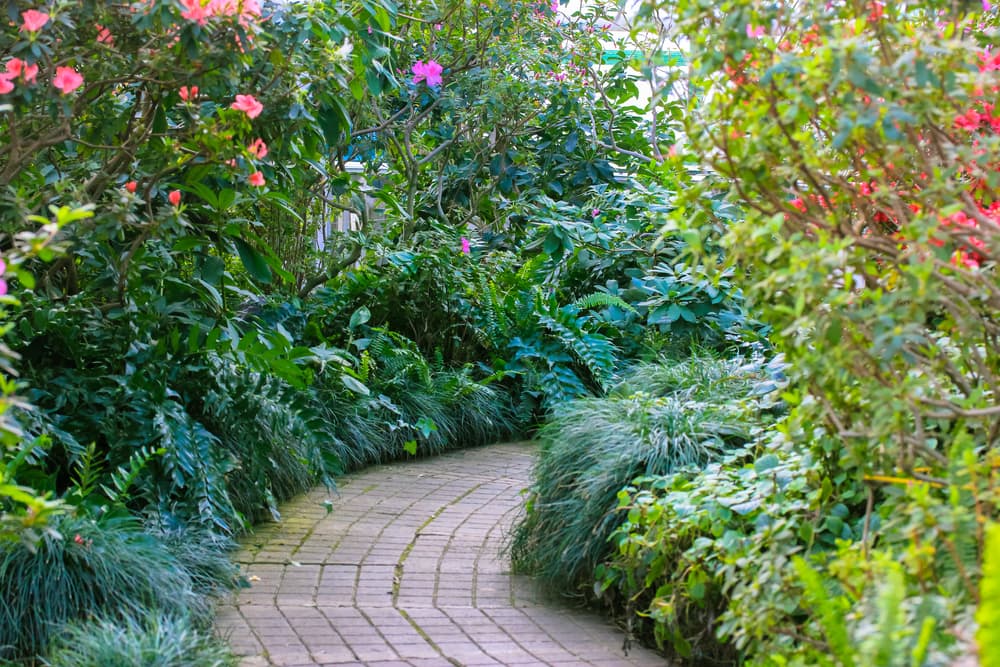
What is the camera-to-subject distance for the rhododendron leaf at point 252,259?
4.82 m

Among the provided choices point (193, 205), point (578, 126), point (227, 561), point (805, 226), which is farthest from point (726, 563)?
point (578, 126)

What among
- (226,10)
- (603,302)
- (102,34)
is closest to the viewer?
(226,10)

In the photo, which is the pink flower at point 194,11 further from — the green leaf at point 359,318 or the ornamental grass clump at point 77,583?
the green leaf at point 359,318

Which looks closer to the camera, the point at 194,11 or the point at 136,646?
the point at 136,646

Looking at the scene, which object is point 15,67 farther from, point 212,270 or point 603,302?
point 603,302

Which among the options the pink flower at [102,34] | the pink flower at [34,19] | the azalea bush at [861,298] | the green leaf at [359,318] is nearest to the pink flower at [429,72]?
the green leaf at [359,318]

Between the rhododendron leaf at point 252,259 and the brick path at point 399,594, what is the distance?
4.23 ft

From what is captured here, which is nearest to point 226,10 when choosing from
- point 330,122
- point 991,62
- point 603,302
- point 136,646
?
point 330,122

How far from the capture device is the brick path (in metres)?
3.77

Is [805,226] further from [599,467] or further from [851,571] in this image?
[599,467]

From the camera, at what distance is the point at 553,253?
8.97 metres

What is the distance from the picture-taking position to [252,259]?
4840mm

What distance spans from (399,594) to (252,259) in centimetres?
165

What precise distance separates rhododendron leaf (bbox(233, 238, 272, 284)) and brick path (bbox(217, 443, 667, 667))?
4.23ft
